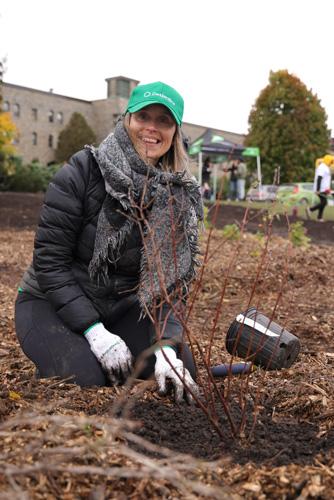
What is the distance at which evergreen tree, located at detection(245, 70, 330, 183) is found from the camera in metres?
35.6

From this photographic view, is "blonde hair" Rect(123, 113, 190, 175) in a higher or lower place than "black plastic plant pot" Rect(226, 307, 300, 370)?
higher

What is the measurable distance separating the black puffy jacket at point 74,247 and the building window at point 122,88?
45.6 metres

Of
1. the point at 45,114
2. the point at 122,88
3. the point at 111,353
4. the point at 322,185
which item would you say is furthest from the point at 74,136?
the point at 111,353

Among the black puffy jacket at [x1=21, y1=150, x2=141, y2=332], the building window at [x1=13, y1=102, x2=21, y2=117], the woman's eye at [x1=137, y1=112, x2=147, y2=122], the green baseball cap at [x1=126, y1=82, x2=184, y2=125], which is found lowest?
the black puffy jacket at [x1=21, y1=150, x2=141, y2=332]

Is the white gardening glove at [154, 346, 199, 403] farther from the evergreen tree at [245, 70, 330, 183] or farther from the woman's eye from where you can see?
the evergreen tree at [245, 70, 330, 183]

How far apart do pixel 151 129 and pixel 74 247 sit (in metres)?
0.67

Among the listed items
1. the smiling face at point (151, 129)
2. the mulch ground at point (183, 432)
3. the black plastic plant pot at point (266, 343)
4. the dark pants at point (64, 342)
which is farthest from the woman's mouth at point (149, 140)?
the black plastic plant pot at point (266, 343)

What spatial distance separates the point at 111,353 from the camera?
253cm

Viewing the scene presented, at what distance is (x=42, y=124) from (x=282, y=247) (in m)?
37.8

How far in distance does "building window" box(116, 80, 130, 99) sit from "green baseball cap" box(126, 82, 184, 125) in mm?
45511

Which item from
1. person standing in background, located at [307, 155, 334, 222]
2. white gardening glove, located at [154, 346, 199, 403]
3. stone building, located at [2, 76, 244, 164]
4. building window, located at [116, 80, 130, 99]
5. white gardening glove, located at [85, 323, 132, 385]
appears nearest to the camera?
white gardening glove, located at [154, 346, 199, 403]

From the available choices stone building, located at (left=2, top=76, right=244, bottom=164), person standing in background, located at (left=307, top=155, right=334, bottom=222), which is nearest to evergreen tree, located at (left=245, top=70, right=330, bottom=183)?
stone building, located at (left=2, top=76, right=244, bottom=164)

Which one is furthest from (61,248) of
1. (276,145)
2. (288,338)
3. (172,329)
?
(276,145)

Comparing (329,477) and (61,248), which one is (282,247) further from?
(329,477)
